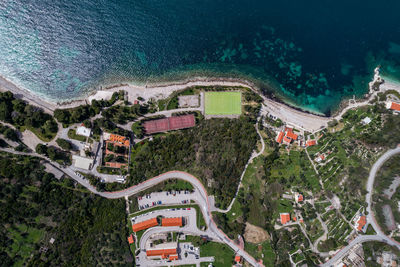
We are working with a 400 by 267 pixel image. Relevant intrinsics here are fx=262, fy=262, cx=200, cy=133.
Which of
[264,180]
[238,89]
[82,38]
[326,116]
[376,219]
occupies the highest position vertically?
[82,38]

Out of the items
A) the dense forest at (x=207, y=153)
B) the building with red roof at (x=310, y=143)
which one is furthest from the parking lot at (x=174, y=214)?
the building with red roof at (x=310, y=143)

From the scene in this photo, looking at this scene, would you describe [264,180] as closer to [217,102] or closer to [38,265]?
[217,102]

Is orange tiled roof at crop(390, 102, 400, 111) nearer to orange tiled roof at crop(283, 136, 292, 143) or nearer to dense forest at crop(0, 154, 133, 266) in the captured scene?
orange tiled roof at crop(283, 136, 292, 143)

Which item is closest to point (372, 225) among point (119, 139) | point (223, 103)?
point (223, 103)

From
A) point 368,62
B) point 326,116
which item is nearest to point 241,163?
point 326,116

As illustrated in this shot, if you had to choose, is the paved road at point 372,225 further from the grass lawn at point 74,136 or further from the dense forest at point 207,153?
the grass lawn at point 74,136

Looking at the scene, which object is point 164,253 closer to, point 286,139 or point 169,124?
point 169,124
